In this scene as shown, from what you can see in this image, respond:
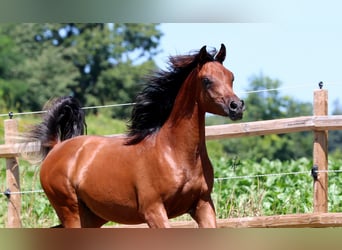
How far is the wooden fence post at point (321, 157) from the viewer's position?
5.25 m

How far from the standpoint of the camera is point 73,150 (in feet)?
15.1

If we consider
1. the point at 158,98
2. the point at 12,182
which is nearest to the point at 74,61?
the point at 12,182

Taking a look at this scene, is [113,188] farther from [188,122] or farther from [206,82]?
[206,82]

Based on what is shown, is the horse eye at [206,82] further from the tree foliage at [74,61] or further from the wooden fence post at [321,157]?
the tree foliage at [74,61]

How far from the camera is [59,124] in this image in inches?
204

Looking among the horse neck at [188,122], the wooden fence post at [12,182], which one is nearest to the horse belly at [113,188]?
the horse neck at [188,122]

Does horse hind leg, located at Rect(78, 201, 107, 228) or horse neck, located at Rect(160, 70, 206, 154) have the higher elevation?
horse neck, located at Rect(160, 70, 206, 154)

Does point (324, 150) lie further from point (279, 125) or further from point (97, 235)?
point (97, 235)

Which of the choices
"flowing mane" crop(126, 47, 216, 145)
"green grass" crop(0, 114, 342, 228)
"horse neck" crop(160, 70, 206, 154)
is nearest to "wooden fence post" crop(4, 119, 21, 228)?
"green grass" crop(0, 114, 342, 228)

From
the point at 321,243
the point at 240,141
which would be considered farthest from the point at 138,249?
the point at 240,141

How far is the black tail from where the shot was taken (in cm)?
515

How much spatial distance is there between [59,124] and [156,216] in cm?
163

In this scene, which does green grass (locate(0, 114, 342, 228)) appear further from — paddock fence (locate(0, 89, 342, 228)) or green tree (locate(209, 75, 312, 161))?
green tree (locate(209, 75, 312, 161))

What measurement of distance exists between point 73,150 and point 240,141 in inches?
897
